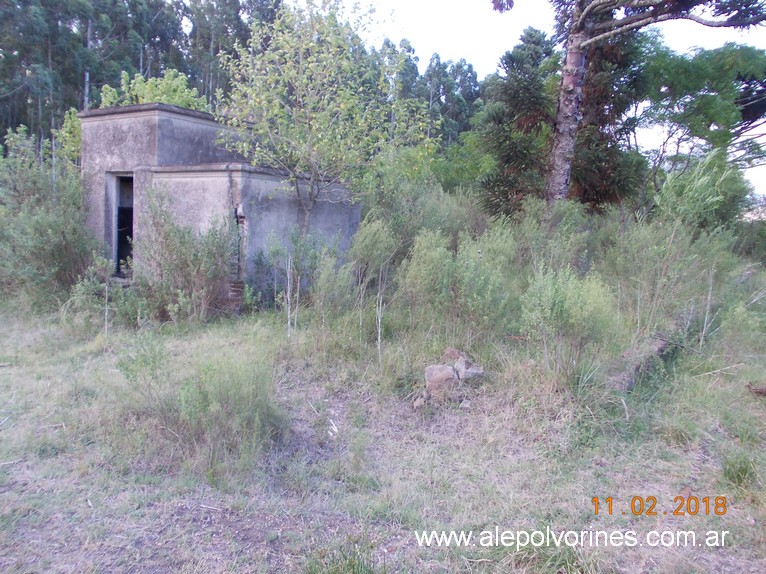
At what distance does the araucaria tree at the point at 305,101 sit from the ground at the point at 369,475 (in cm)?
342

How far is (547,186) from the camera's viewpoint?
431 inches

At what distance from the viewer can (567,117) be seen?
10.6 m

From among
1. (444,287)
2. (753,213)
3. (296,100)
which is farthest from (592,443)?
(753,213)

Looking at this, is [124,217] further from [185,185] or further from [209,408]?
[209,408]

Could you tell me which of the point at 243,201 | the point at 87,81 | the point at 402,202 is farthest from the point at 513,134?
the point at 87,81

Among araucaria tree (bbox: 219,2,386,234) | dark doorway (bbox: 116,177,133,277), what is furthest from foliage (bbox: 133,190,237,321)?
dark doorway (bbox: 116,177,133,277)

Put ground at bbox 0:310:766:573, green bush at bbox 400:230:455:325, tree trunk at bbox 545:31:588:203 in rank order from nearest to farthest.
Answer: ground at bbox 0:310:766:573 → green bush at bbox 400:230:455:325 → tree trunk at bbox 545:31:588:203

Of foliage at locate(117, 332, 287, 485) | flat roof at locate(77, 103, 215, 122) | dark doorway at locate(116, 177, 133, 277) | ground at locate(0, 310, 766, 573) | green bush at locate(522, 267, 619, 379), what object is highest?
flat roof at locate(77, 103, 215, 122)

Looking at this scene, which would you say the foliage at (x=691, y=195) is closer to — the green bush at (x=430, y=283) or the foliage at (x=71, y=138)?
the green bush at (x=430, y=283)

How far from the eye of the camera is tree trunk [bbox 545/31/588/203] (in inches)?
414

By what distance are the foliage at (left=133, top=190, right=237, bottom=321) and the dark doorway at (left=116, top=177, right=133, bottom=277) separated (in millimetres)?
2406

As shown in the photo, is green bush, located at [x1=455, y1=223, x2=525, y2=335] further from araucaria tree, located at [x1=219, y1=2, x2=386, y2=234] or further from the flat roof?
the flat roof

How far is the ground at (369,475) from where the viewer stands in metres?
3.26

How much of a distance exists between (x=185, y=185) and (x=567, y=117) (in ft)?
23.2
